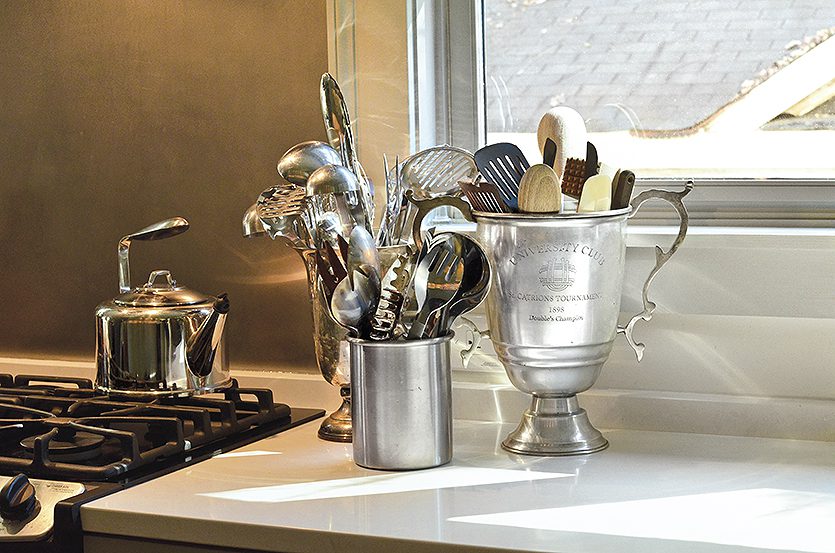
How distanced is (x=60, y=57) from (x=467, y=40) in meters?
0.69

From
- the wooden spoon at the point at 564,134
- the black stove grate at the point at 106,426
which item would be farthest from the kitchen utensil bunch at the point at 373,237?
the black stove grate at the point at 106,426

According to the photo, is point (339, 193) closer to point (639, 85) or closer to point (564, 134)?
point (564, 134)

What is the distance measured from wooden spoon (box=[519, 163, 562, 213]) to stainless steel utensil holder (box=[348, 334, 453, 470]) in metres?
0.19

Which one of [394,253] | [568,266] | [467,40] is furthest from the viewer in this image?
[467,40]

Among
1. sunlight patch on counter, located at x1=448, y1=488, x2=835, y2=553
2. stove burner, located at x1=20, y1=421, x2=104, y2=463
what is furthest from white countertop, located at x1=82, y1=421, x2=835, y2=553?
stove burner, located at x1=20, y1=421, x2=104, y2=463

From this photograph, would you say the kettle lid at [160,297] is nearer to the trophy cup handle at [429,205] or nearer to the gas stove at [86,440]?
the gas stove at [86,440]

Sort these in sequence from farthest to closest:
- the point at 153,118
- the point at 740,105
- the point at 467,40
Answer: the point at 153,118, the point at 467,40, the point at 740,105

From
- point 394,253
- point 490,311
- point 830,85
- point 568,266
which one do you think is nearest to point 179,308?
point 394,253

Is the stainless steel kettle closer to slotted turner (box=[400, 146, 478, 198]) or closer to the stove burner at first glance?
the stove burner

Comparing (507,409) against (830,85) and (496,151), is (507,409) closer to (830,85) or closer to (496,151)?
(496,151)

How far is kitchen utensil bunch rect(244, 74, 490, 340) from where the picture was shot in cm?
129

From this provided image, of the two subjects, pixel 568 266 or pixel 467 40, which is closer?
pixel 568 266

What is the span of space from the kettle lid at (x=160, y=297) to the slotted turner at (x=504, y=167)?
426 millimetres

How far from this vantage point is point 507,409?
62.1 inches
